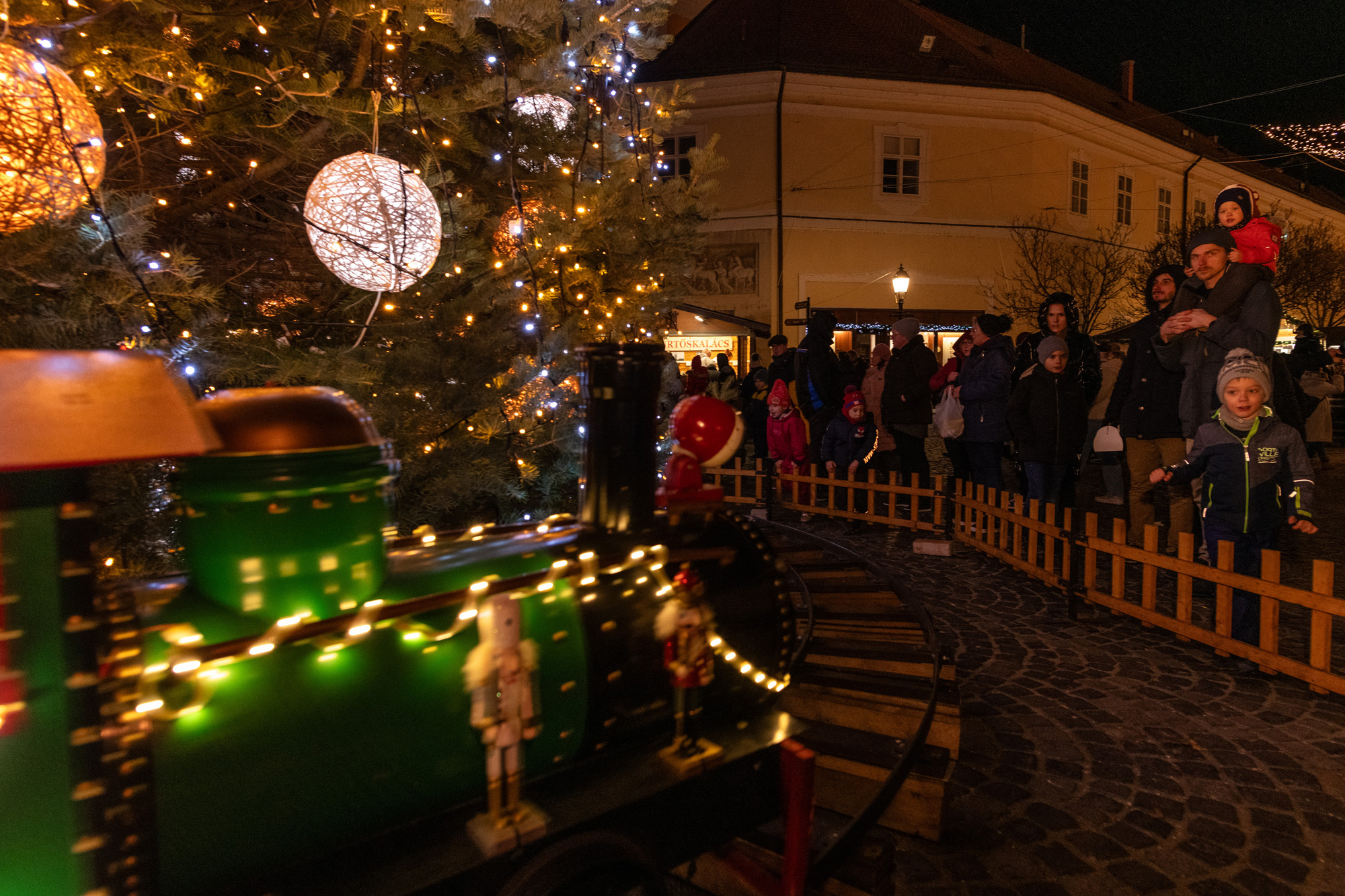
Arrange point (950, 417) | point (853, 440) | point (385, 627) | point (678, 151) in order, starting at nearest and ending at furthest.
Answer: point (385, 627) → point (950, 417) → point (853, 440) → point (678, 151)

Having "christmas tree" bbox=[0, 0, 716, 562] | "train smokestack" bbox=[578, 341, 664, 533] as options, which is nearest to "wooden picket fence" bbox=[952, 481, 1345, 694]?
"christmas tree" bbox=[0, 0, 716, 562]

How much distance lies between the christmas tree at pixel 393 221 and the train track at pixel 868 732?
6.82 ft

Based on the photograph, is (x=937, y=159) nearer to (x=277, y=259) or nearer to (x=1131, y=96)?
(x=1131, y=96)

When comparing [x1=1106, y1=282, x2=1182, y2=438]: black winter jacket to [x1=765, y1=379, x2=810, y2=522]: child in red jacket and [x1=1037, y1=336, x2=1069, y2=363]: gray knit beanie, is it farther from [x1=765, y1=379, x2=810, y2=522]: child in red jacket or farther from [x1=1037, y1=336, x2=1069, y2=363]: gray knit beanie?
[x1=765, y1=379, x2=810, y2=522]: child in red jacket

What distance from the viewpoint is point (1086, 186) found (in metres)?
25.2

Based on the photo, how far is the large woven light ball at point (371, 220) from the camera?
3555 millimetres

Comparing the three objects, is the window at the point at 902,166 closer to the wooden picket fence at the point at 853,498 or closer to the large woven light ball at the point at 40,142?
the wooden picket fence at the point at 853,498

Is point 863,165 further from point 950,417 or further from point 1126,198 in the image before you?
point 950,417

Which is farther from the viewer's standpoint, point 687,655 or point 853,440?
point 853,440

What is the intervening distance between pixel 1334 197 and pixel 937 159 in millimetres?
44224

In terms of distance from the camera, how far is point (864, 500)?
32.8ft

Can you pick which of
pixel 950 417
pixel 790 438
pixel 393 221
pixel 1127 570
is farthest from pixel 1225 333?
pixel 393 221

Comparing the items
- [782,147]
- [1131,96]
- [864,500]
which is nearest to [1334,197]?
[1131,96]

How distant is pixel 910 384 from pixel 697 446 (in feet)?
23.4
